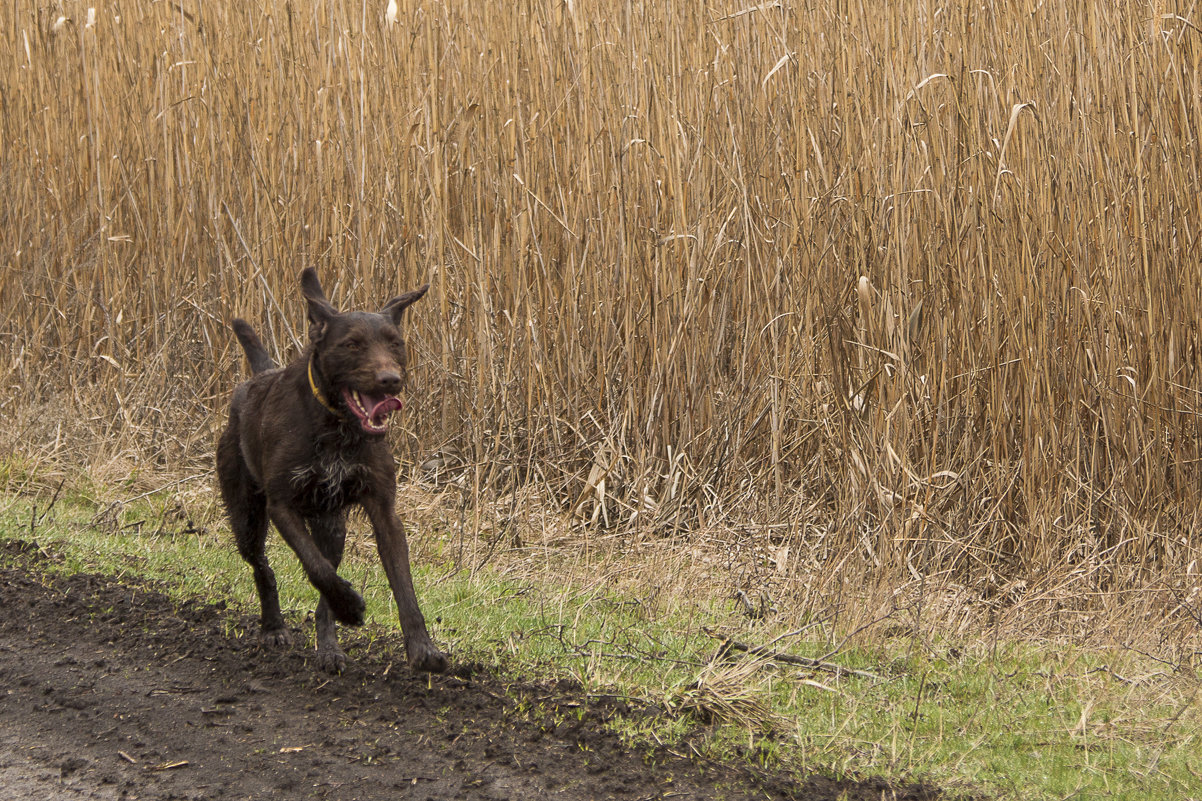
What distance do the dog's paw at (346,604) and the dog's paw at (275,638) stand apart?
0.49 metres

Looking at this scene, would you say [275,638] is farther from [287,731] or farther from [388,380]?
[388,380]

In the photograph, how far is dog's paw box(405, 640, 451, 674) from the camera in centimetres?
358

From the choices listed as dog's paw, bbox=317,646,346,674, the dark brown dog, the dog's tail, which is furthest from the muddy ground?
the dog's tail

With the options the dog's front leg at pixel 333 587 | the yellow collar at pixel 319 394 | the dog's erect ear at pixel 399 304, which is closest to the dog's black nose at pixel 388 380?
the yellow collar at pixel 319 394

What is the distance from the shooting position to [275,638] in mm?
4133

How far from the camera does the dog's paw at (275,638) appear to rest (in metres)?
4.11

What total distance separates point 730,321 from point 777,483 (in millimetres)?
760

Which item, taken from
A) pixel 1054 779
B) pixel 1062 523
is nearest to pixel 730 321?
pixel 1062 523

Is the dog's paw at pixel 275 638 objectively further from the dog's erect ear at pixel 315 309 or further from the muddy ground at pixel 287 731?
the dog's erect ear at pixel 315 309

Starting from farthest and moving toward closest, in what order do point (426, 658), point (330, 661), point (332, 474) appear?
point (332, 474), point (330, 661), point (426, 658)

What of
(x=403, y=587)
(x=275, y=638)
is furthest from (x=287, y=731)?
(x=275, y=638)

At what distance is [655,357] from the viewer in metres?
5.32

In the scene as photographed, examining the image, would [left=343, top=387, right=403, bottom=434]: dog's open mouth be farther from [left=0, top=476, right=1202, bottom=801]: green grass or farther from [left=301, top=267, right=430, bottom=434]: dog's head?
[left=0, top=476, right=1202, bottom=801]: green grass

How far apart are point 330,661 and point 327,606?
17cm
